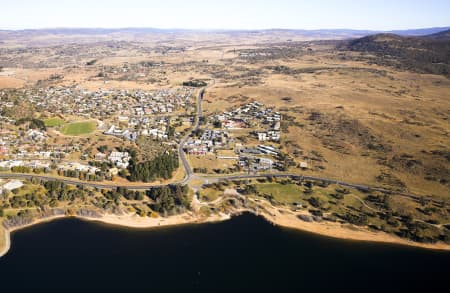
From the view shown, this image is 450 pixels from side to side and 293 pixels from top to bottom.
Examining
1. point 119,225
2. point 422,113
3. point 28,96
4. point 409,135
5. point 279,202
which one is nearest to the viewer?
point 119,225

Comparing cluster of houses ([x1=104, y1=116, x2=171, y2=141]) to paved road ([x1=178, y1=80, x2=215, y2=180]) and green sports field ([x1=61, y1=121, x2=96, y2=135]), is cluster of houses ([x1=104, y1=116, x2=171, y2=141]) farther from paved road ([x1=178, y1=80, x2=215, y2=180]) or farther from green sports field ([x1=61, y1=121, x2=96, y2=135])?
paved road ([x1=178, y1=80, x2=215, y2=180])

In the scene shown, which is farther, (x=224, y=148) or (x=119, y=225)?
(x=224, y=148)

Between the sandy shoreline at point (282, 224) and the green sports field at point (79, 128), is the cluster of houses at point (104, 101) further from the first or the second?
the sandy shoreline at point (282, 224)

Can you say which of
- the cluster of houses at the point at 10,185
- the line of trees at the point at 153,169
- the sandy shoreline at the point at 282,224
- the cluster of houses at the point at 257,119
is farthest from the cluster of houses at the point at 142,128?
the sandy shoreline at the point at 282,224

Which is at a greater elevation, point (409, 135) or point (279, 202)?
point (409, 135)

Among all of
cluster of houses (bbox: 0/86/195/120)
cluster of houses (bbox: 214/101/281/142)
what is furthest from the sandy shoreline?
cluster of houses (bbox: 0/86/195/120)

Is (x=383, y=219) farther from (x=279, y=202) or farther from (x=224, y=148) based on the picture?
(x=224, y=148)

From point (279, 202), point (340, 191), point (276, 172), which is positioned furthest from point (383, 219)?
point (276, 172)

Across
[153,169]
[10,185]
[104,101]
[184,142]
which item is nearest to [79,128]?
[184,142]

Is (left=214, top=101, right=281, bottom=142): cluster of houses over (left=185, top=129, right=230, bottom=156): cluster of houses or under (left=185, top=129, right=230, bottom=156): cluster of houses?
over
